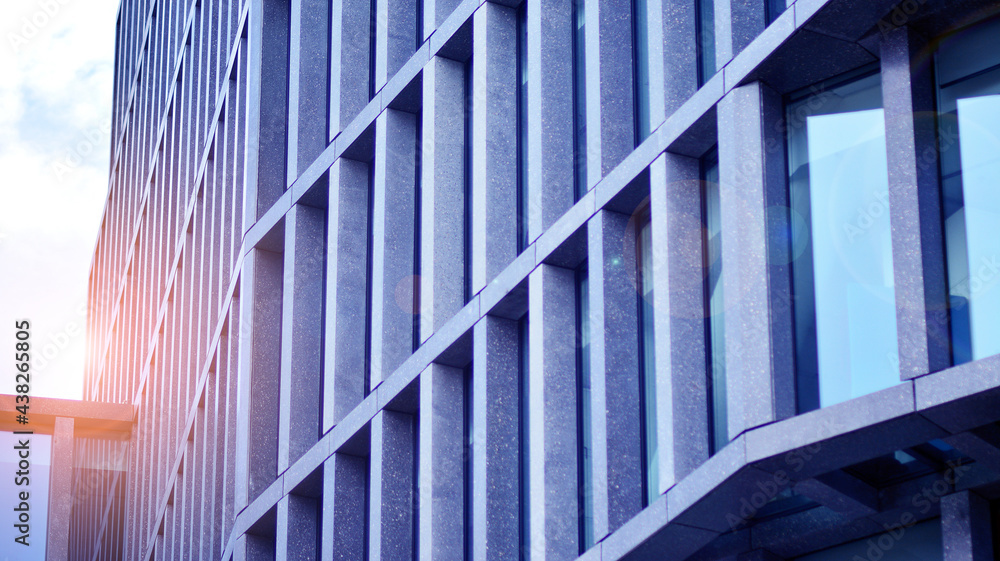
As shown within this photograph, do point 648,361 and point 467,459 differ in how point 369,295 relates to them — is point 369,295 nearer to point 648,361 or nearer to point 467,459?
point 467,459

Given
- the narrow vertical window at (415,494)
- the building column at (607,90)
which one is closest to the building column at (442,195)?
the narrow vertical window at (415,494)

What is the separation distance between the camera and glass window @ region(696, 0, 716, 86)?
1271 cm

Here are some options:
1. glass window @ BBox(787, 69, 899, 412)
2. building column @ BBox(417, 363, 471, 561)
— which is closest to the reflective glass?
glass window @ BBox(787, 69, 899, 412)

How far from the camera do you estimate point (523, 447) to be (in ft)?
48.7

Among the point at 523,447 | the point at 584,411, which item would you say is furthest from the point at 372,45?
the point at 584,411

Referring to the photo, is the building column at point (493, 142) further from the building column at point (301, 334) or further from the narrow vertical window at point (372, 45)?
the building column at point (301, 334)

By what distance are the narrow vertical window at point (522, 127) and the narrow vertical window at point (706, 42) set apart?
129 inches

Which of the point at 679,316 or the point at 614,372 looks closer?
the point at 679,316

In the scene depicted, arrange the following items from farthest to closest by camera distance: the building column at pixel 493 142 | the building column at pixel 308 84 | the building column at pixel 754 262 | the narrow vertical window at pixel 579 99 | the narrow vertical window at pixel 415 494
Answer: the building column at pixel 308 84 → the narrow vertical window at pixel 415 494 → the building column at pixel 493 142 → the narrow vertical window at pixel 579 99 → the building column at pixel 754 262

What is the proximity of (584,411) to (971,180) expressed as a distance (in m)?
4.91

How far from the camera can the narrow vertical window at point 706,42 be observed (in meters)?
12.7

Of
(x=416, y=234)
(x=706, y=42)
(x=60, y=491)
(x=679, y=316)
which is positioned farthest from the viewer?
(x=60, y=491)

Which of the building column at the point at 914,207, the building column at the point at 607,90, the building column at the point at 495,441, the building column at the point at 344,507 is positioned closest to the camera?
the building column at the point at 914,207

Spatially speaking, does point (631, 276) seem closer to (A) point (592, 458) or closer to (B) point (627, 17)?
(A) point (592, 458)
